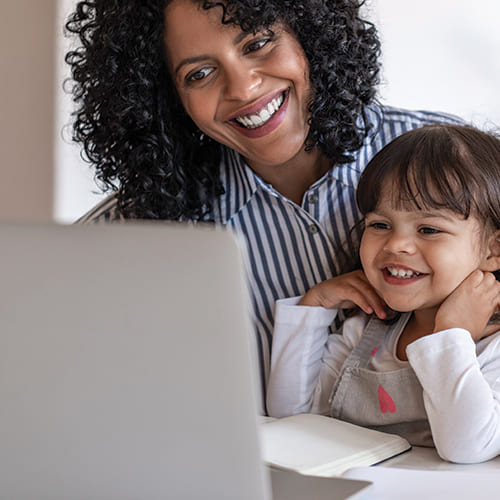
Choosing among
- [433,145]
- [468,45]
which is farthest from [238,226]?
[468,45]

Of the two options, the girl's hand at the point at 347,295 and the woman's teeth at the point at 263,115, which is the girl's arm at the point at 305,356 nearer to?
the girl's hand at the point at 347,295

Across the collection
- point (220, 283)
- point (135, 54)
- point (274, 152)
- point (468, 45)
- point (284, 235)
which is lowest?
point (220, 283)

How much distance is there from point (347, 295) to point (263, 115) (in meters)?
0.43

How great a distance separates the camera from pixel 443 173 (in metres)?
1.17

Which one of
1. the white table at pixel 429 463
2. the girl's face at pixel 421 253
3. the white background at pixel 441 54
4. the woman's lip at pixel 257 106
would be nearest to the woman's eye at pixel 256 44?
the woman's lip at pixel 257 106

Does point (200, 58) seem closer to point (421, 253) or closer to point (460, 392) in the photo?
point (421, 253)

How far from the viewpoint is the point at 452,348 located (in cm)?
104

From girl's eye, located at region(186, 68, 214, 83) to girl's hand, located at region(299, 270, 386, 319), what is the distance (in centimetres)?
51

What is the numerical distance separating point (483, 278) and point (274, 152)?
1.72 feet

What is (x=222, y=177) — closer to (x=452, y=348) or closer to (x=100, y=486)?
(x=452, y=348)

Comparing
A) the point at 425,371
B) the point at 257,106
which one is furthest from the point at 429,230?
the point at 257,106

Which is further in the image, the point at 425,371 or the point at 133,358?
the point at 425,371

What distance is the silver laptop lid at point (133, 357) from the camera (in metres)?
0.53

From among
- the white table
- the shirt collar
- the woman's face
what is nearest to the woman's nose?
the woman's face
